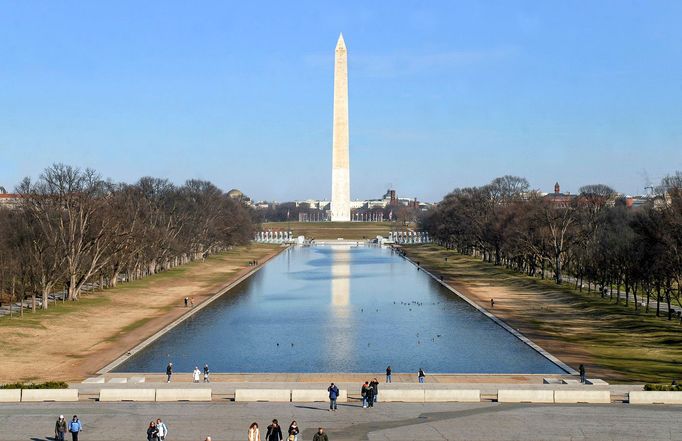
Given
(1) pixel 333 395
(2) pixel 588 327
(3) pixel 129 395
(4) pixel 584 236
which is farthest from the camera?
(4) pixel 584 236

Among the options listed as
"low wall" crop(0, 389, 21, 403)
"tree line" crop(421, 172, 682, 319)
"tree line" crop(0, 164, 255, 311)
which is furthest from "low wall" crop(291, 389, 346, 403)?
"tree line" crop(0, 164, 255, 311)

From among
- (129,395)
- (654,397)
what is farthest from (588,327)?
(129,395)

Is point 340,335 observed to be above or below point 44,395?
below

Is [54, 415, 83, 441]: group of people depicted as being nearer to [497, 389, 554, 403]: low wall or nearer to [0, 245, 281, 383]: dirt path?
[0, 245, 281, 383]: dirt path

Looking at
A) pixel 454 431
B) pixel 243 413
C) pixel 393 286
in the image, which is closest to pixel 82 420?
pixel 243 413

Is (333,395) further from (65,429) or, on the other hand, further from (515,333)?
(515,333)

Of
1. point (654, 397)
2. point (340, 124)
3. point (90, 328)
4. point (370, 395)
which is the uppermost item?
point (340, 124)

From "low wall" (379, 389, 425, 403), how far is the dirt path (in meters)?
14.4

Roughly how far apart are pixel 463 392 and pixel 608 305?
3520 cm

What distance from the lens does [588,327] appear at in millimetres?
54156

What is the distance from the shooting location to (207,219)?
123750 mm

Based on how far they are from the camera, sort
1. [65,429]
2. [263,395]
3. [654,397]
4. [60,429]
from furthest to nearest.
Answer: [263,395]
[654,397]
[65,429]
[60,429]

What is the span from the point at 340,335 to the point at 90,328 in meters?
15.9

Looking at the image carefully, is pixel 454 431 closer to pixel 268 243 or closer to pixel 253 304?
pixel 253 304
